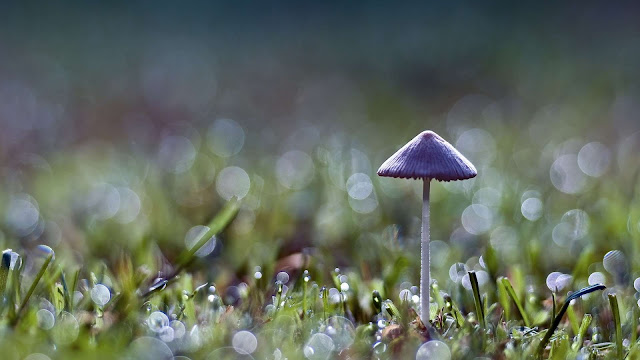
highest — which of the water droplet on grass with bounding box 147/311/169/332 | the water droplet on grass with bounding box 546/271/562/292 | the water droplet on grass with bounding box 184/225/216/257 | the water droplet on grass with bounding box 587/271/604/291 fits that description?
the water droplet on grass with bounding box 184/225/216/257

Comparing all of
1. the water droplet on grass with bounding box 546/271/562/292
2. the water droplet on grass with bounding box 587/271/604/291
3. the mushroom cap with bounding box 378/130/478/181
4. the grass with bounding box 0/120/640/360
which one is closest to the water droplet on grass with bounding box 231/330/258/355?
the grass with bounding box 0/120/640/360

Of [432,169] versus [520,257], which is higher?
[432,169]

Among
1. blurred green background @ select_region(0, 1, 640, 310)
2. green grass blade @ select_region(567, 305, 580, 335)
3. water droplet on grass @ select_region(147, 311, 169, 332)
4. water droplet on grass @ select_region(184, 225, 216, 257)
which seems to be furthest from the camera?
blurred green background @ select_region(0, 1, 640, 310)

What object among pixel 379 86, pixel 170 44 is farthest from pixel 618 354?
pixel 170 44

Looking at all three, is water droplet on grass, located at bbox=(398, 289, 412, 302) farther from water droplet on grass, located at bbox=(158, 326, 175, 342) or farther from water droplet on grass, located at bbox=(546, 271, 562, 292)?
water droplet on grass, located at bbox=(158, 326, 175, 342)

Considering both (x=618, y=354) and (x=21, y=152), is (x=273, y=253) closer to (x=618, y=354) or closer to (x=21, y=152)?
(x=618, y=354)

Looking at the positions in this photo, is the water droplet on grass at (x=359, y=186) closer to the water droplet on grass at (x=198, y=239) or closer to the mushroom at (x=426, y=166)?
the water droplet on grass at (x=198, y=239)

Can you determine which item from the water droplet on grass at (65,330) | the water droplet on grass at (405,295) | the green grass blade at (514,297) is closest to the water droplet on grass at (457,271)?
the water droplet on grass at (405,295)
